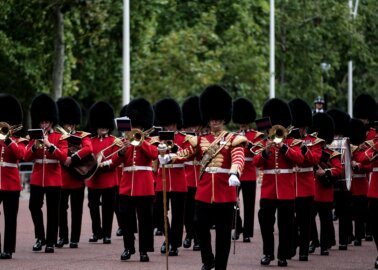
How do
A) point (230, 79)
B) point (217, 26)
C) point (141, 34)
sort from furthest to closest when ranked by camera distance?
point (217, 26) → point (230, 79) → point (141, 34)

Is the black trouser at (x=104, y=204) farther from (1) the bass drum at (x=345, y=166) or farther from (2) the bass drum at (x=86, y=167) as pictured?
(1) the bass drum at (x=345, y=166)

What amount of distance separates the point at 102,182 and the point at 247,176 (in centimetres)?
214

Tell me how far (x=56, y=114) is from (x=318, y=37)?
85.7ft

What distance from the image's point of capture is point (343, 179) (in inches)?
687

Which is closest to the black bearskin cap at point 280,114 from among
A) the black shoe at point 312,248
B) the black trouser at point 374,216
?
the black trouser at point 374,216

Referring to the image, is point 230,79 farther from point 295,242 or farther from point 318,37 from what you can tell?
point 295,242

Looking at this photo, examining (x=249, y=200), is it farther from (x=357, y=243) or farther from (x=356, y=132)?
(x=356, y=132)

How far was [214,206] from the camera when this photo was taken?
13.8m

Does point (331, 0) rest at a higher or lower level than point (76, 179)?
higher

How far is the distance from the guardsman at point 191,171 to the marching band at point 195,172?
0.02 meters

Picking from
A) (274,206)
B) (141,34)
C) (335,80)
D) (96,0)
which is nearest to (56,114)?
(274,206)

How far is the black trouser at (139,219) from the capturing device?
16.0 meters

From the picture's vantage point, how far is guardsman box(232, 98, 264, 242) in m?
19.0

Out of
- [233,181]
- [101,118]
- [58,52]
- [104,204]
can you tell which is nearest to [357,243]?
[104,204]
